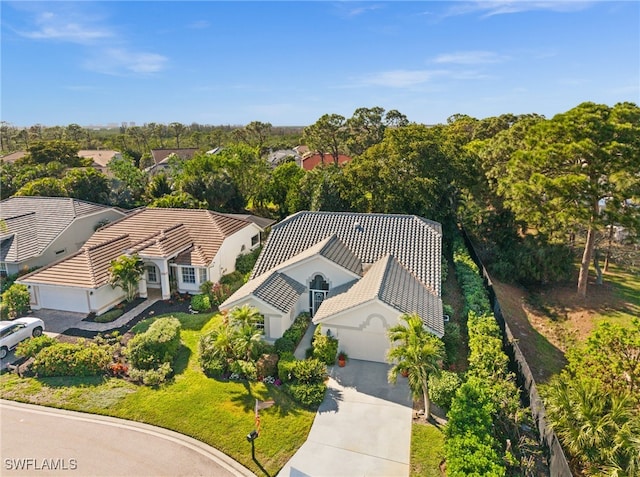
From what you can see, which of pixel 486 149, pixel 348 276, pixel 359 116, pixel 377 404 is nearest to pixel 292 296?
pixel 348 276

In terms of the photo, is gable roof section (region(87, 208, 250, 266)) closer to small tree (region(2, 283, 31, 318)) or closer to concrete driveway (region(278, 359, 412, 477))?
small tree (region(2, 283, 31, 318))

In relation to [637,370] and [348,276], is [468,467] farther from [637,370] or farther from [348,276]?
[348,276]

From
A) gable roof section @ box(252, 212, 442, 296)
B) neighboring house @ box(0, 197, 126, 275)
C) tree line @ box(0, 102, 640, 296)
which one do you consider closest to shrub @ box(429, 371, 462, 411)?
gable roof section @ box(252, 212, 442, 296)

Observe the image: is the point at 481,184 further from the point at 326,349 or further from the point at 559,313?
the point at 326,349

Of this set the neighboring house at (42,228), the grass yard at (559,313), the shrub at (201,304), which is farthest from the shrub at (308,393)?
the neighboring house at (42,228)

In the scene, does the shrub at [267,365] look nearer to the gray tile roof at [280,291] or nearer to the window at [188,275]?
the gray tile roof at [280,291]

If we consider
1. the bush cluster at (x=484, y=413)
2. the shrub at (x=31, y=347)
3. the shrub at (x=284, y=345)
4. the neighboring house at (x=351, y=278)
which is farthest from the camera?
the shrub at (x=284, y=345)

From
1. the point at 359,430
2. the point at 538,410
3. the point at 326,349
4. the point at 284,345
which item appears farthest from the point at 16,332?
the point at 538,410
